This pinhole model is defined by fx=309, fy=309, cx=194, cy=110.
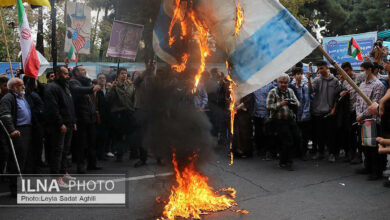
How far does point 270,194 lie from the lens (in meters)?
4.73

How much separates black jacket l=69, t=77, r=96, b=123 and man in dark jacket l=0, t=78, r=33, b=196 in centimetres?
94

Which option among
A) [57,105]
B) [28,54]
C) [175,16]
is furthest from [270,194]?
[28,54]

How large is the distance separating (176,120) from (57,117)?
2.19 metres

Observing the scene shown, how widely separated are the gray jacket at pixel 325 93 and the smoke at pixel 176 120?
11.7 ft

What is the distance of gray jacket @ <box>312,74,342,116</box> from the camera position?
263 inches

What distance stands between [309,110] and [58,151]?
5.30m

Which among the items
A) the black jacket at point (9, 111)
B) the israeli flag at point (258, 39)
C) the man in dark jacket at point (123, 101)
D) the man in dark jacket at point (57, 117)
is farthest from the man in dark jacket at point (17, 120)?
the israeli flag at point (258, 39)

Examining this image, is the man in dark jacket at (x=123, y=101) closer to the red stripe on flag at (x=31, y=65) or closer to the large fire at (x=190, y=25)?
the red stripe on flag at (x=31, y=65)

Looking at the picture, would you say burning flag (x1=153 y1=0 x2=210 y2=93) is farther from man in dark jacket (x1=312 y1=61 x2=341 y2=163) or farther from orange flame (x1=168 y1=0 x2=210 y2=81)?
man in dark jacket (x1=312 y1=61 x2=341 y2=163)

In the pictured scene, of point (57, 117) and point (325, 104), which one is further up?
point (325, 104)

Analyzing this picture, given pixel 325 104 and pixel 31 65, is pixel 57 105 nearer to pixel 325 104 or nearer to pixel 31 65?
pixel 31 65

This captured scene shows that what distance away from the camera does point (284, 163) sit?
627 cm

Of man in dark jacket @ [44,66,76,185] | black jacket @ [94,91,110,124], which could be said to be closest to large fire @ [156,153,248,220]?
man in dark jacket @ [44,66,76,185]

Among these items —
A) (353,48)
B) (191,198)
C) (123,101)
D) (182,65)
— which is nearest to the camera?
(182,65)
